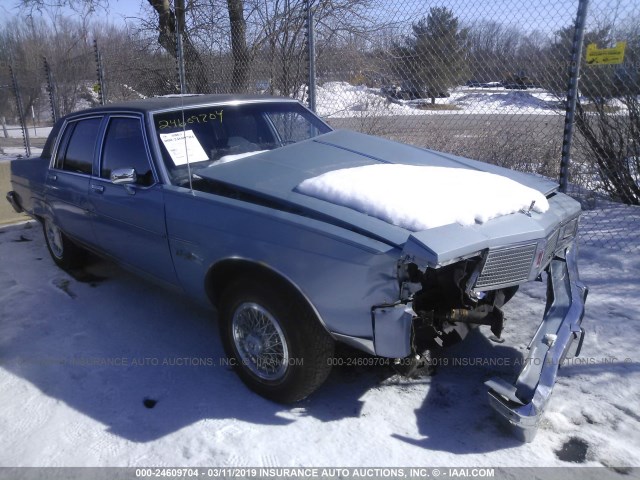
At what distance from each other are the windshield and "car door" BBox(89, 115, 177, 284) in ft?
0.58

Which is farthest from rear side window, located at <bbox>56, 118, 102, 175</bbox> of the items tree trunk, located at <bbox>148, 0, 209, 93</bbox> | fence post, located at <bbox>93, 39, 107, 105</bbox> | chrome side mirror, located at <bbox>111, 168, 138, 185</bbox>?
fence post, located at <bbox>93, 39, 107, 105</bbox>

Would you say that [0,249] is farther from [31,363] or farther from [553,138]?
[553,138]

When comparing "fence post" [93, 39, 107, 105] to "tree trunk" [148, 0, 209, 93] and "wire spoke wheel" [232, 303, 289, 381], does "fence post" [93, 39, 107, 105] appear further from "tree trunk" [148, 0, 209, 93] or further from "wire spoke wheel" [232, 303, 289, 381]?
"wire spoke wheel" [232, 303, 289, 381]

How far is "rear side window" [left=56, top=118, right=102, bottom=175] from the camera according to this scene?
4418 mm

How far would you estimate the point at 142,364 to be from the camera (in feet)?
11.5

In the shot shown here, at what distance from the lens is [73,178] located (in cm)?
452

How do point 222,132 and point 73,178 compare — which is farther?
point 73,178

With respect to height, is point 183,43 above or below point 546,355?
above

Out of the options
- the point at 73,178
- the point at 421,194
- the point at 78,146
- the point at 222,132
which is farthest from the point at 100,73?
the point at 421,194

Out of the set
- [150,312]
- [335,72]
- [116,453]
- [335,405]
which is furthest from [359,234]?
[335,72]

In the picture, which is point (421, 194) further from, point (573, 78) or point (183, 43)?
point (183, 43)

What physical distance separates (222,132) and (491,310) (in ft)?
7.61

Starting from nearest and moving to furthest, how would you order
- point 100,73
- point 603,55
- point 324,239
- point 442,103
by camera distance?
point 324,239 < point 603,55 < point 442,103 < point 100,73

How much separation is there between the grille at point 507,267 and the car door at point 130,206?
2061mm
